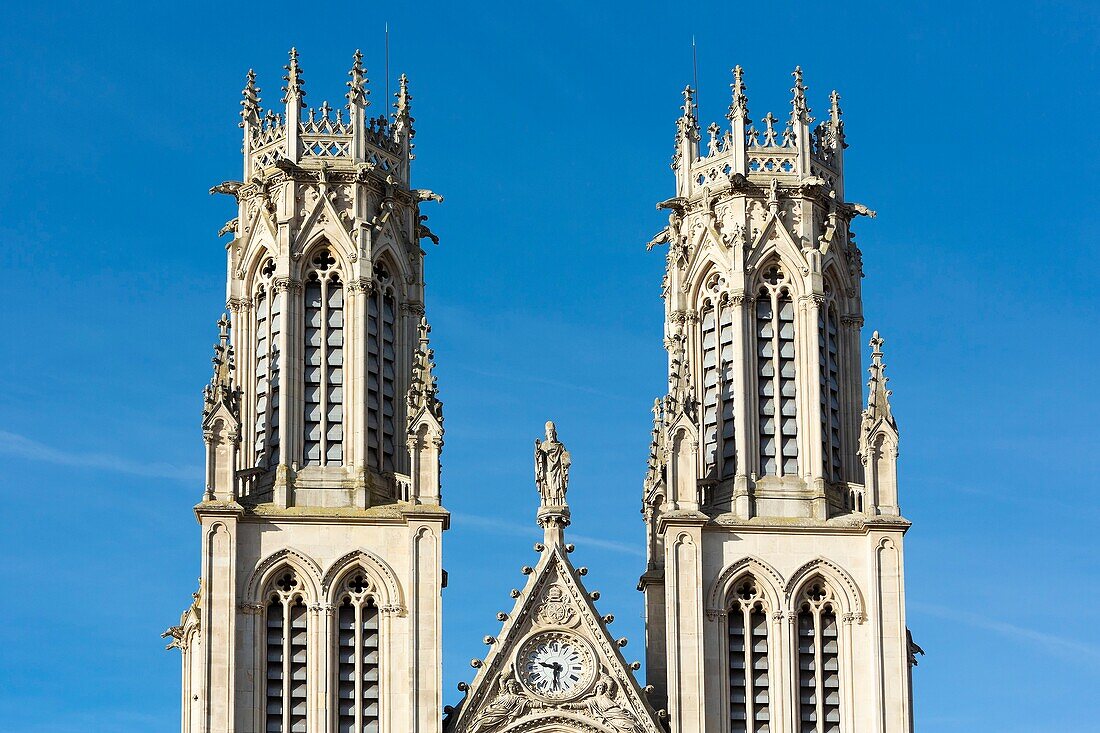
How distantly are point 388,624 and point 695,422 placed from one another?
7.28 meters

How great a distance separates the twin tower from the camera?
62.5 meters

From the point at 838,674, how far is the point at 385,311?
460 inches

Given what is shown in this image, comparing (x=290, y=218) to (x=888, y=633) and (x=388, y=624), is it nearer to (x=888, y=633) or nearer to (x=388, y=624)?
(x=388, y=624)

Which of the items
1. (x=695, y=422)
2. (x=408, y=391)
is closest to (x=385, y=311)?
(x=408, y=391)

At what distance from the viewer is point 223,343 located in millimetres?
65125

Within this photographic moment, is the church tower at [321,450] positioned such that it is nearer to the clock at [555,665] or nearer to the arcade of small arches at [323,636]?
the arcade of small arches at [323,636]

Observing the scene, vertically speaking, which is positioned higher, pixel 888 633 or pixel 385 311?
pixel 385 311

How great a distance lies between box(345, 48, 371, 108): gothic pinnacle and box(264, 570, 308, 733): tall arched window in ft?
33.6

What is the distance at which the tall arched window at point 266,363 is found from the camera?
212 feet

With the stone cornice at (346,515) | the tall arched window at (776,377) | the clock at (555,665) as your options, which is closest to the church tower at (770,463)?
the tall arched window at (776,377)

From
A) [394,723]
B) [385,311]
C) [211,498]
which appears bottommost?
[394,723]

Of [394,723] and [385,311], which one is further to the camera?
→ [385,311]

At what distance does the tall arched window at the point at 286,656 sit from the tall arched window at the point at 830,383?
10661 millimetres

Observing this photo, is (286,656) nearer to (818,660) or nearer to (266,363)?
(266,363)
